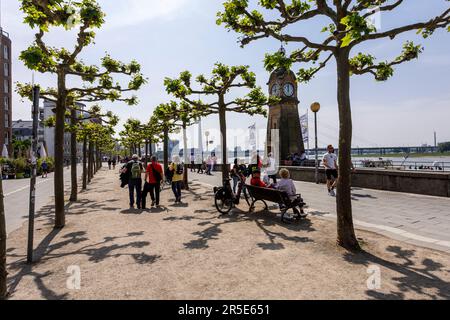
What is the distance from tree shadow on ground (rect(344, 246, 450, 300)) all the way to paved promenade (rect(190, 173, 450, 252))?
0.91 meters

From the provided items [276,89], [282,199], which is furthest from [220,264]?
[276,89]

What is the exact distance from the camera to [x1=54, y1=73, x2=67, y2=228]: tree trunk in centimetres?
812

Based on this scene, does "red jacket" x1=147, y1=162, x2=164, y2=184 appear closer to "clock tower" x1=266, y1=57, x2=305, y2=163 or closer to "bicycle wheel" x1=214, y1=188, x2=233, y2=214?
"bicycle wheel" x1=214, y1=188, x2=233, y2=214

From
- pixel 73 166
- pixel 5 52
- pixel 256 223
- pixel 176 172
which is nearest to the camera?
pixel 256 223

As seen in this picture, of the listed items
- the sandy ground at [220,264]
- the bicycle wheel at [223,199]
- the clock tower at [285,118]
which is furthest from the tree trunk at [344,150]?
the clock tower at [285,118]

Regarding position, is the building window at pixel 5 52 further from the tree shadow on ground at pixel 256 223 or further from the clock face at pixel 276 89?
the tree shadow on ground at pixel 256 223

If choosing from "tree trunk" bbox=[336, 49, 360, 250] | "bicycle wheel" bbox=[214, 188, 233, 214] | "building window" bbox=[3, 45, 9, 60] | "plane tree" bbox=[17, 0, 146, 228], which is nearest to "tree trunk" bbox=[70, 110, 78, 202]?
"plane tree" bbox=[17, 0, 146, 228]

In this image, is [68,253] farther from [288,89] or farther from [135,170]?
[288,89]

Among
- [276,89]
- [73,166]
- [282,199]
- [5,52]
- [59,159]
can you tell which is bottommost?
[282,199]

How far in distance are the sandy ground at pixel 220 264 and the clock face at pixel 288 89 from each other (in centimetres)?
2590

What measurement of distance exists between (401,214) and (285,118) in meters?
24.5

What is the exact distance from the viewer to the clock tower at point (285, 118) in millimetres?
31658

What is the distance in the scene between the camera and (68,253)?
5.84 metres

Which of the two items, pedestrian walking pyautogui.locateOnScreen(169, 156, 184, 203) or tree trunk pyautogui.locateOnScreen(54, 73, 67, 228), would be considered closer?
tree trunk pyautogui.locateOnScreen(54, 73, 67, 228)
